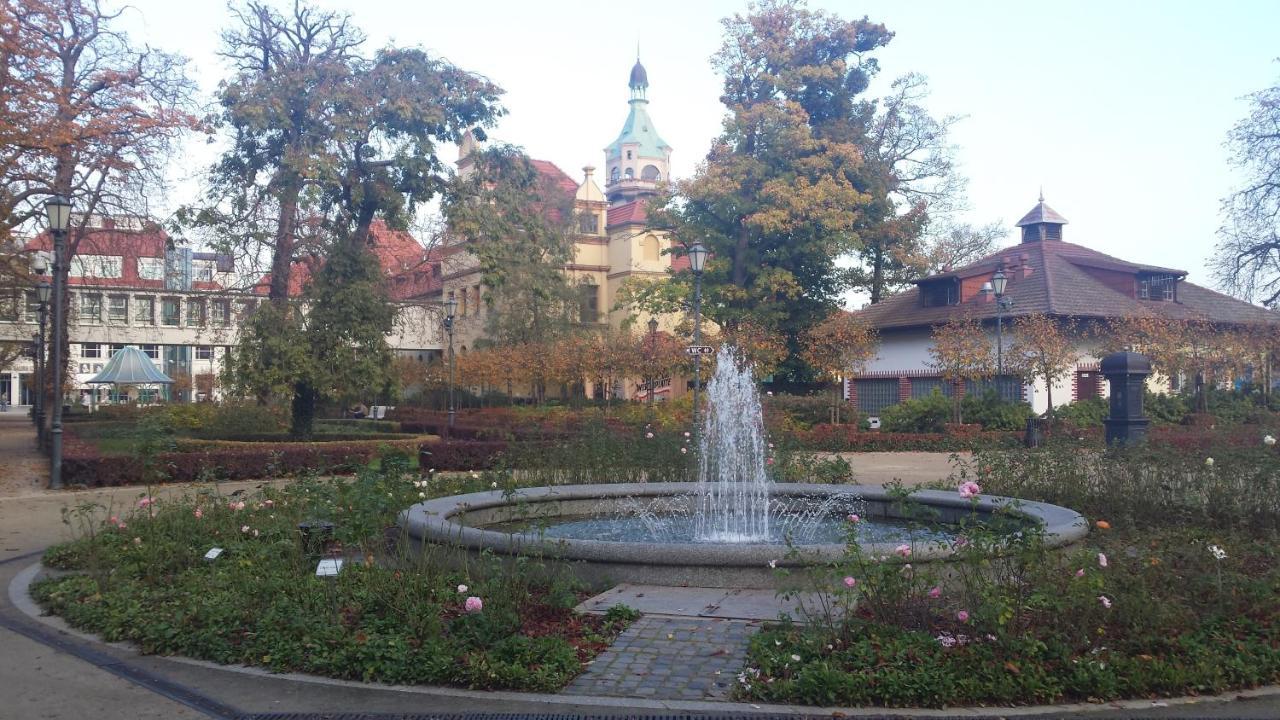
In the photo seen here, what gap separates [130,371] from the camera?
40344 millimetres

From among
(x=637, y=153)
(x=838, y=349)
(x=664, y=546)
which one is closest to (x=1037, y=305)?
(x=838, y=349)

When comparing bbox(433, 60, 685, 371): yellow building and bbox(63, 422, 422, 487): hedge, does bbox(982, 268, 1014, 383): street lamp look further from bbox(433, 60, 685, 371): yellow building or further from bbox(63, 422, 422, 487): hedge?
bbox(433, 60, 685, 371): yellow building

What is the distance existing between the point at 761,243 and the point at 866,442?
14244 millimetres

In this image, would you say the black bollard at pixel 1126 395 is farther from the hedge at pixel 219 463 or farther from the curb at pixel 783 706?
the hedge at pixel 219 463

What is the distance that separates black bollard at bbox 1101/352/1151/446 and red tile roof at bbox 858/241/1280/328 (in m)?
19.1

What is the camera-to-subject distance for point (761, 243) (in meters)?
39.4

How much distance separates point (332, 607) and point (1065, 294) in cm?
3412

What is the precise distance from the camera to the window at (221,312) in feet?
93.9

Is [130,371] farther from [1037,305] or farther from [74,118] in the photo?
[1037,305]

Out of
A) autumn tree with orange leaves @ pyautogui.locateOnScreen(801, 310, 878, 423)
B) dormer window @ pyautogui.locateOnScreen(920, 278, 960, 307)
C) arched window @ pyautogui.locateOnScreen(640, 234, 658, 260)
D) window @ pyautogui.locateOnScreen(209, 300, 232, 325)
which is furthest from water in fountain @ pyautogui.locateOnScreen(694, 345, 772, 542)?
arched window @ pyautogui.locateOnScreen(640, 234, 658, 260)

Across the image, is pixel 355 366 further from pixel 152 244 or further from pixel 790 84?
pixel 790 84

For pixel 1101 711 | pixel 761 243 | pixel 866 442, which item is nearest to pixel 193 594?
pixel 1101 711

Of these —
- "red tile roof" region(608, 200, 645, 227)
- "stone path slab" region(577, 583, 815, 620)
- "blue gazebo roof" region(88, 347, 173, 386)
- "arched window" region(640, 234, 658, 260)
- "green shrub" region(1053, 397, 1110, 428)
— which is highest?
"red tile roof" region(608, 200, 645, 227)

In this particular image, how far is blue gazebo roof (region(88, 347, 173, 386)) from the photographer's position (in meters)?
39.6
